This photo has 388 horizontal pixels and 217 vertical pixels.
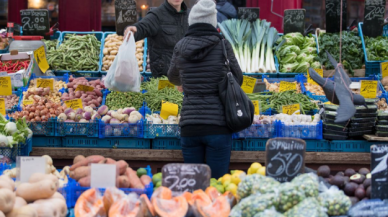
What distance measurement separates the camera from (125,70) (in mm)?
5035

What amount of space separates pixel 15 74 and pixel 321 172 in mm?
3939

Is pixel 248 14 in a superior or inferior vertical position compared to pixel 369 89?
superior

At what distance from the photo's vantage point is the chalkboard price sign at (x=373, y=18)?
7059mm

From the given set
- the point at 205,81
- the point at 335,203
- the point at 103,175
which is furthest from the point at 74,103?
the point at 335,203

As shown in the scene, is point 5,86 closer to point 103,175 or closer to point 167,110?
point 167,110

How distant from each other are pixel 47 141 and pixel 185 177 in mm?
2475

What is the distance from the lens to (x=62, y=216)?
313cm

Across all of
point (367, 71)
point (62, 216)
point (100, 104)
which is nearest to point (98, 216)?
point (62, 216)

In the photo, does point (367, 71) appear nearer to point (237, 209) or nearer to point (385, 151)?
point (385, 151)

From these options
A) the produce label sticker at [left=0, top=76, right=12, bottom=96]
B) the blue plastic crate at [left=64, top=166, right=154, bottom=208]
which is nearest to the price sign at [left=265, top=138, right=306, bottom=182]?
the blue plastic crate at [left=64, top=166, right=154, bottom=208]

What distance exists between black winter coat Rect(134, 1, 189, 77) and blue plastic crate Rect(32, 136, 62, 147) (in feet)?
4.95

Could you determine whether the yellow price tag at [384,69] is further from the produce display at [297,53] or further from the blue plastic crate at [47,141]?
the blue plastic crate at [47,141]

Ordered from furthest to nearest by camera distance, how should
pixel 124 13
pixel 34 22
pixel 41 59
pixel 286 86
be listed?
1. pixel 34 22
2. pixel 41 59
3. pixel 124 13
4. pixel 286 86

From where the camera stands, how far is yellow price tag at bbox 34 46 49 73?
6.59 m
